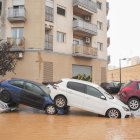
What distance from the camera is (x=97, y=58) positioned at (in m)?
40.3

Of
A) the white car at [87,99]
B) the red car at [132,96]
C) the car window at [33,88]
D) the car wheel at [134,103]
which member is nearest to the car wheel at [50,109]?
the white car at [87,99]

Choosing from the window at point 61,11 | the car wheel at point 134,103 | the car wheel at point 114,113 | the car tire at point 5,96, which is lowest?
the car wheel at point 114,113

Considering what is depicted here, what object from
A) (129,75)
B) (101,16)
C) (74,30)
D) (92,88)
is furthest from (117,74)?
(92,88)

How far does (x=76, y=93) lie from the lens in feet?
54.1

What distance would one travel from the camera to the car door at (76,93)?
16.4 metres

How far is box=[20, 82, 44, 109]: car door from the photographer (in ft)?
54.7

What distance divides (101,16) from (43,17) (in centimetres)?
1156

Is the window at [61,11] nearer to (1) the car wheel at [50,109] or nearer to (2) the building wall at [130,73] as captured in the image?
(1) the car wheel at [50,109]

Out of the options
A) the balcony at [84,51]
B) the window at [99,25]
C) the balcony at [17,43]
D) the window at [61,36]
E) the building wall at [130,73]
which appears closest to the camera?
the balcony at [17,43]

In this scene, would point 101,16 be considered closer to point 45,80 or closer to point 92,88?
point 45,80

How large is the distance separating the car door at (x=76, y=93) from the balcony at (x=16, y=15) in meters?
17.2

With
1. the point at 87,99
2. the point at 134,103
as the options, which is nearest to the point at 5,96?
the point at 87,99

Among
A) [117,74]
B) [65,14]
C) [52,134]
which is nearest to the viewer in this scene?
[52,134]

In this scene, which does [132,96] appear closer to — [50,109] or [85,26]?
[50,109]
